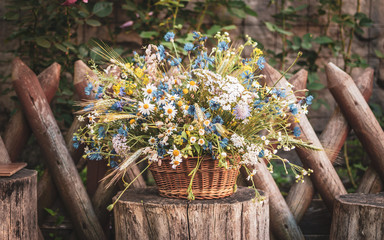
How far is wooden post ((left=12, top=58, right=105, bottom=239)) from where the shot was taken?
2.25m

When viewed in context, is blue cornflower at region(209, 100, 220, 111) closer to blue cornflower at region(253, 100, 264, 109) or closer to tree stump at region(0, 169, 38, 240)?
blue cornflower at region(253, 100, 264, 109)

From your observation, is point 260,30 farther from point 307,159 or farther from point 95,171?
point 95,171

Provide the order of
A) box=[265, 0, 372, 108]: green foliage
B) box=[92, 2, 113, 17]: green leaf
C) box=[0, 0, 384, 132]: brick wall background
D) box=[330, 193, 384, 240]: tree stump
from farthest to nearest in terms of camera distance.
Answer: box=[0, 0, 384, 132]: brick wall background < box=[265, 0, 372, 108]: green foliage < box=[92, 2, 113, 17]: green leaf < box=[330, 193, 384, 240]: tree stump

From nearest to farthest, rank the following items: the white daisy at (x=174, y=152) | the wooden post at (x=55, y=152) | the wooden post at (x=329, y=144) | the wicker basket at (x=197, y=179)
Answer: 1. the white daisy at (x=174, y=152)
2. the wicker basket at (x=197, y=179)
3. the wooden post at (x=55, y=152)
4. the wooden post at (x=329, y=144)

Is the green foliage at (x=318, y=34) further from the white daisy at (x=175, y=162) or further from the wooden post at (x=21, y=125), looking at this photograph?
the white daisy at (x=175, y=162)

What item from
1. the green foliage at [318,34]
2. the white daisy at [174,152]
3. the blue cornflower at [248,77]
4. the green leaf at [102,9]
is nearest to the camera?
the white daisy at [174,152]

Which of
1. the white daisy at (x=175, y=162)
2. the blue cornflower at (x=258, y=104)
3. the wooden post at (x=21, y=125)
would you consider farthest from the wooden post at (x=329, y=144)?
the wooden post at (x=21, y=125)

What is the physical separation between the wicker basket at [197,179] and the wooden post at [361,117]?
984 millimetres

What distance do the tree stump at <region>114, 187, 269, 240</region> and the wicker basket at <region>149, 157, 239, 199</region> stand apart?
0.10 ft

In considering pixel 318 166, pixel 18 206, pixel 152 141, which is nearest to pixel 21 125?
pixel 18 206

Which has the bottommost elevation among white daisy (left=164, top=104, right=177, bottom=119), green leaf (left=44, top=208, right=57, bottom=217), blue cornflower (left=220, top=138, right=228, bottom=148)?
green leaf (left=44, top=208, right=57, bottom=217)

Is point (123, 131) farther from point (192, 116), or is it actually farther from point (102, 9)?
point (102, 9)

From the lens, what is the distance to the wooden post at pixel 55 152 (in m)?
2.25

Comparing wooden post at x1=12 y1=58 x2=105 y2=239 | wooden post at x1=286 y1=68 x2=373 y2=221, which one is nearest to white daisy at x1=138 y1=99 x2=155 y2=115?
wooden post at x1=12 y1=58 x2=105 y2=239
